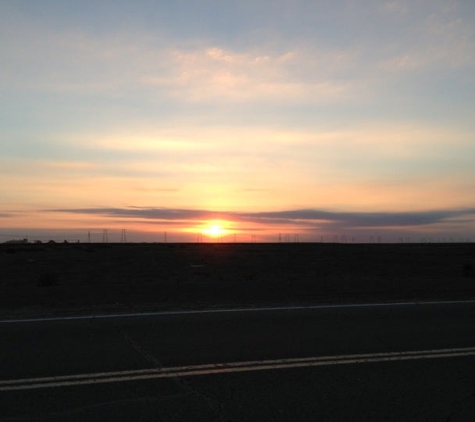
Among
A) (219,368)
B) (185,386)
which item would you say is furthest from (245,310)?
(185,386)

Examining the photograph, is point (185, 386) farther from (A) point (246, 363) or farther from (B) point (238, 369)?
(A) point (246, 363)

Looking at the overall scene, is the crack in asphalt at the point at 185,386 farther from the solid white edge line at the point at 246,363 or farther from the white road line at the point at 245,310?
the white road line at the point at 245,310

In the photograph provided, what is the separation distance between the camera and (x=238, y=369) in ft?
23.9

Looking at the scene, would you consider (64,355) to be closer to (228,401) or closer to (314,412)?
(228,401)

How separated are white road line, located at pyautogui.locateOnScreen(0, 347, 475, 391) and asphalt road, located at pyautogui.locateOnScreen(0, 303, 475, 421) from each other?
0.01 m

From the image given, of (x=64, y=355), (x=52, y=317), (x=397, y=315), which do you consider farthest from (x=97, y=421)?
(x=397, y=315)

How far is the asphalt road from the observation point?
579 cm

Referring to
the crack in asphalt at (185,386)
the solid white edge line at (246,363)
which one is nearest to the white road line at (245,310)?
the crack in asphalt at (185,386)

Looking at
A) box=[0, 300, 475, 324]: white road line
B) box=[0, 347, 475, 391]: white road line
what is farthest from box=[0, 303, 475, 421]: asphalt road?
box=[0, 300, 475, 324]: white road line

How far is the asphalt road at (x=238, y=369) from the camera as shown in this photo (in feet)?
19.0

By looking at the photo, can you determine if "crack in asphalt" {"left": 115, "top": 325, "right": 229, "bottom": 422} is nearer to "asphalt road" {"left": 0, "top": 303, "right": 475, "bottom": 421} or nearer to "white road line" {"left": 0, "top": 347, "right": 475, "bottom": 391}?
"asphalt road" {"left": 0, "top": 303, "right": 475, "bottom": 421}

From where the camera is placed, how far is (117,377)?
22.6ft

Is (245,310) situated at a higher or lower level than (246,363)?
higher

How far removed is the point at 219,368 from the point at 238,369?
276 millimetres
